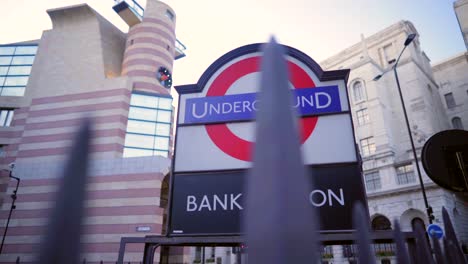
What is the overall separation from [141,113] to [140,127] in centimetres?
120

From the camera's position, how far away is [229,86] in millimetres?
4797

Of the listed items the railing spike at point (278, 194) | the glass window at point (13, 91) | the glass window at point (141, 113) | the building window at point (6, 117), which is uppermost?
the glass window at point (13, 91)

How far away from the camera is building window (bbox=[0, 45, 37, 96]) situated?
2822 cm

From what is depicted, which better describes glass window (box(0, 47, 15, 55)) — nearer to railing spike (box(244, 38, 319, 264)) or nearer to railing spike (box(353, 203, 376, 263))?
railing spike (box(353, 203, 376, 263))

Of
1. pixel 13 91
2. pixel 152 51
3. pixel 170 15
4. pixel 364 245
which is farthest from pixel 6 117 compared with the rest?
pixel 364 245

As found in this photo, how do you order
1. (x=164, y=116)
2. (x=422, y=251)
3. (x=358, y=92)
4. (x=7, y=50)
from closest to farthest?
(x=422, y=251), (x=164, y=116), (x=7, y=50), (x=358, y=92)

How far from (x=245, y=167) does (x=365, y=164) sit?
1239 inches

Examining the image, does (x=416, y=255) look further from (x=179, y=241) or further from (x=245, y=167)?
(x=179, y=241)

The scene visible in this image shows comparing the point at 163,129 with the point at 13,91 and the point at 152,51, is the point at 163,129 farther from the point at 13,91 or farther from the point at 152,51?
the point at 13,91

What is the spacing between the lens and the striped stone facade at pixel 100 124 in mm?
19422

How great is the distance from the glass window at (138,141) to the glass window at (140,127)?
16.7 inches

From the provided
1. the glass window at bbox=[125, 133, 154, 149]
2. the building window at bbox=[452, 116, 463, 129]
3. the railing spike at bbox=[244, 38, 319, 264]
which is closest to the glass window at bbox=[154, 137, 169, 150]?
the glass window at bbox=[125, 133, 154, 149]


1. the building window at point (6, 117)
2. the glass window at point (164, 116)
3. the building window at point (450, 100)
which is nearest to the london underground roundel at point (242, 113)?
the glass window at point (164, 116)

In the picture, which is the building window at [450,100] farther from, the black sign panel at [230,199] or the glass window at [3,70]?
the glass window at [3,70]
